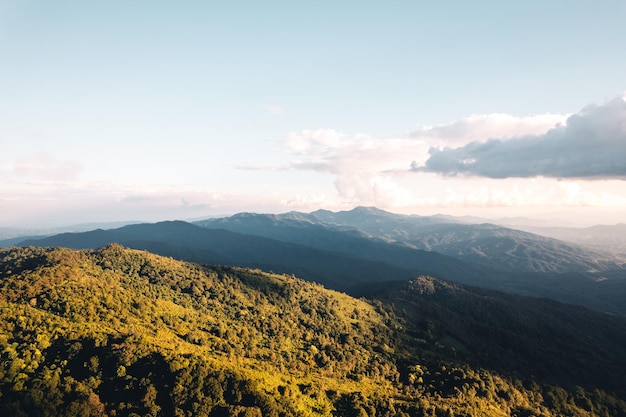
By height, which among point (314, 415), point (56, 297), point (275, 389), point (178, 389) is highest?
point (56, 297)

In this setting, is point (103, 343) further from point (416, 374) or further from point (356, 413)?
point (416, 374)

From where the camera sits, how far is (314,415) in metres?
98.9

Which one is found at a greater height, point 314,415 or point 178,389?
point 178,389

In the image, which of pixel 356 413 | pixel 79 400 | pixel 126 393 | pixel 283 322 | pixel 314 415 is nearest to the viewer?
pixel 79 400

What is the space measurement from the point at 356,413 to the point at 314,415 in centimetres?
1510

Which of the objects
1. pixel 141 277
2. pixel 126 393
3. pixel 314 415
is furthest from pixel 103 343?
pixel 141 277

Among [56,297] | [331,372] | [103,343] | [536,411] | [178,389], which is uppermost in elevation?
[56,297]

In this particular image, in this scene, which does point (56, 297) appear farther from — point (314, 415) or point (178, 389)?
point (314, 415)

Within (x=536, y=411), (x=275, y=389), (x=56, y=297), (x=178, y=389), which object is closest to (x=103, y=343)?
(x=178, y=389)

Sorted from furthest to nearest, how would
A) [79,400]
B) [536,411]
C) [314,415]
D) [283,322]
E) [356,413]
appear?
[283,322]
[536,411]
[356,413]
[314,415]
[79,400]

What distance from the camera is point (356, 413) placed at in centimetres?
10644

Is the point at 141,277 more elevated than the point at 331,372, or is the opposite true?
the point at 141,277

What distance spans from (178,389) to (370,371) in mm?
93743

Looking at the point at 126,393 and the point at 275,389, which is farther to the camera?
the point at 275,389
